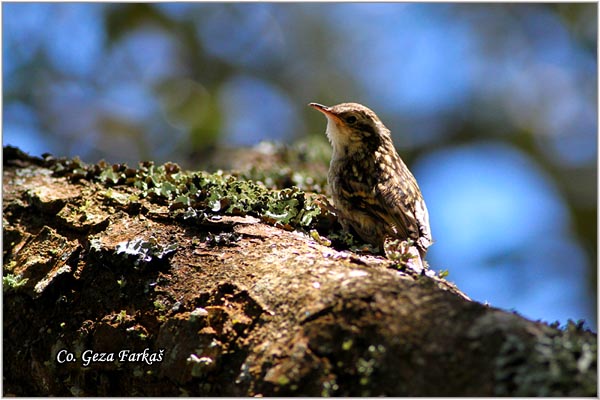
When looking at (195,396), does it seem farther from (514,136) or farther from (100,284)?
(514,136)

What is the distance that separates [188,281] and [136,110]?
8786 millimetres

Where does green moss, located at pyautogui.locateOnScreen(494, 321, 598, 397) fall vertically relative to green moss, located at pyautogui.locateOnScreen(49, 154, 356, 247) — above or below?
below

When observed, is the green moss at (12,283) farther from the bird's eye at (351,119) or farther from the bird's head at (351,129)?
the bird's eye at (351,119)

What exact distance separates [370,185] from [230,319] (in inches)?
81.8

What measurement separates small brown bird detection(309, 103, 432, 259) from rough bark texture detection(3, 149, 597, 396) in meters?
1.03

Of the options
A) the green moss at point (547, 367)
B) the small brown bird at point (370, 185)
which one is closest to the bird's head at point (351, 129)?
the small brown bird at point (370, 185)

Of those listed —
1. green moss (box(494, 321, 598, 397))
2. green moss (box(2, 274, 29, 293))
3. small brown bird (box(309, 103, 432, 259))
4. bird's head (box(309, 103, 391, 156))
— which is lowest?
green moss (box(494, 321, 598, 397))

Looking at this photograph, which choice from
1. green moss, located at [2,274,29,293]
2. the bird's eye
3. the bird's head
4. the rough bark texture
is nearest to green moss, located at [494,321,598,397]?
the rough bark texture

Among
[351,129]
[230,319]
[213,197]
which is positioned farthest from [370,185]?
[230,319]

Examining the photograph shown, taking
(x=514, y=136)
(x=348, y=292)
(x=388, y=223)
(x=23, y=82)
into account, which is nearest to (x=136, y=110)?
(x=23, y=82)

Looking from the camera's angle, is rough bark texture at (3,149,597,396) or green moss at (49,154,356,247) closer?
rough bark texture at (3,149,597,396)

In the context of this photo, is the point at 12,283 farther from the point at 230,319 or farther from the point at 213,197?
the point at 230,319

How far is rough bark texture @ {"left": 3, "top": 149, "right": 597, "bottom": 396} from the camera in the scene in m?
2.16

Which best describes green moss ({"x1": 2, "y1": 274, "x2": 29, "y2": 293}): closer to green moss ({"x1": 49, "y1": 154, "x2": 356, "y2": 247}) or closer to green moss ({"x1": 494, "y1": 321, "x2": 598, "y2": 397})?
green moss ({"x1": 49, "y1": 154, "x2": 356, "y2": 247})
